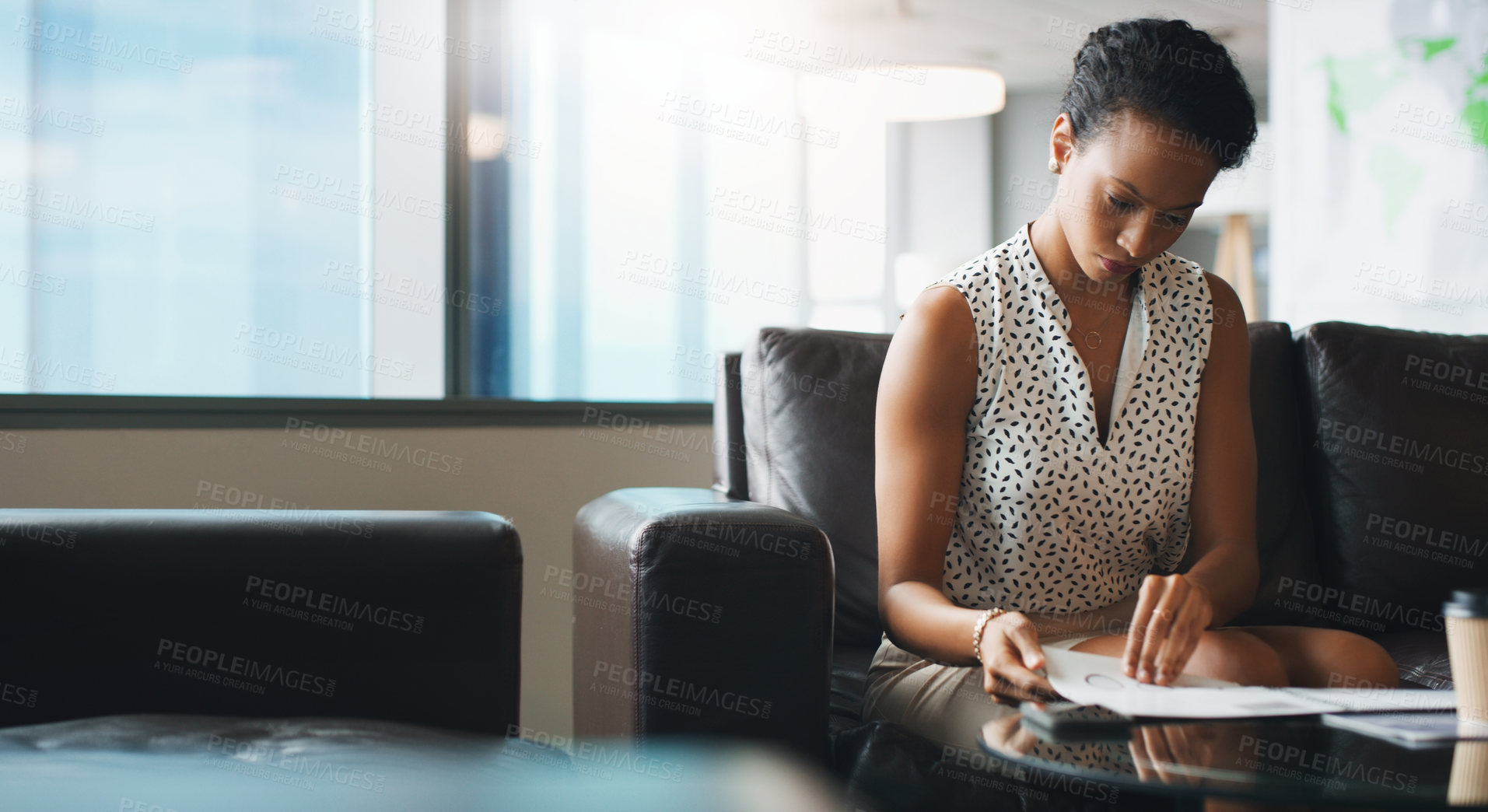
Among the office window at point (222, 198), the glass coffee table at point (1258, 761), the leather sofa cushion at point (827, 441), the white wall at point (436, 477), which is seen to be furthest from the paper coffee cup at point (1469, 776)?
the office window at point (222, 198)

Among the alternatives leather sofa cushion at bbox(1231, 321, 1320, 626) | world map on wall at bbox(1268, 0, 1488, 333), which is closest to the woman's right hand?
leather sofa cushion at bbox(1231, 321, 1320, 626)

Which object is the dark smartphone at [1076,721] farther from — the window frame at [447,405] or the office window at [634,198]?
the office window at [634,198]

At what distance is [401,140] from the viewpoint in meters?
2.20

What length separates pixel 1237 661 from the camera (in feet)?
3.25

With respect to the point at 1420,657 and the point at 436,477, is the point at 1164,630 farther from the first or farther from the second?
the point at 436,477

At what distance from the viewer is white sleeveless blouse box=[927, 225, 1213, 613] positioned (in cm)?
122

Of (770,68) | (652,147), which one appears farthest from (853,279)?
(652,147)

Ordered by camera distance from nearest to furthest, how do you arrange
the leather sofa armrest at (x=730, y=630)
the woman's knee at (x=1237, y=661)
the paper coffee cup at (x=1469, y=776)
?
Result: 1. the paper coffee cup at (x=1469, y=776)
2. the woman's knee at (x=1237, y=661)
3. the leather sofa armrest at (x=730, y=630)

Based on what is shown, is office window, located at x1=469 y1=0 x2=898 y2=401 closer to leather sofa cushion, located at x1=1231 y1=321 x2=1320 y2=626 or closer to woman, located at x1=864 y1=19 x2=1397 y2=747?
leather sofa cushion, located at x1=1231 y1=321 x2=1320 y2=626

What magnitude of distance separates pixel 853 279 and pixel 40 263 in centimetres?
234

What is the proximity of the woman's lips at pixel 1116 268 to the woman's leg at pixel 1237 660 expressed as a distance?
419 millimetres

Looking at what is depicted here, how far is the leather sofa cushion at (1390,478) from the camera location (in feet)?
5.33

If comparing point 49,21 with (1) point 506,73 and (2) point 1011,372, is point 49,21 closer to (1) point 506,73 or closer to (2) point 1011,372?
(1) point 506,73

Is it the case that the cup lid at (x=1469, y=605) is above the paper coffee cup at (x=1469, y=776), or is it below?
above
